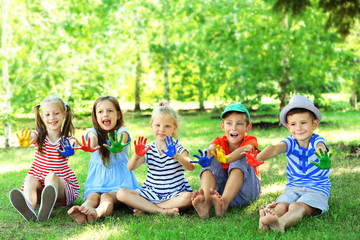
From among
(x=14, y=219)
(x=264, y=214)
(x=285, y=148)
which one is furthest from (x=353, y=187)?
(x=14, y=219)

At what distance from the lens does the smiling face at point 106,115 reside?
3.55 meters

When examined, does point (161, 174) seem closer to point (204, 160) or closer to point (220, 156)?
point (204, 160)

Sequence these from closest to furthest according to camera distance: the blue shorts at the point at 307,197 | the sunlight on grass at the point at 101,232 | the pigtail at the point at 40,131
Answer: the sunlight on grass at the point at 101,232, the blue shorts at the point at 307,197, the pigtail at the point at 40,131

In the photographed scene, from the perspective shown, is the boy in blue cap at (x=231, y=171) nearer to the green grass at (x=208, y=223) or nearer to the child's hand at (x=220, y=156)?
the child's hand at (x=220, y=156)

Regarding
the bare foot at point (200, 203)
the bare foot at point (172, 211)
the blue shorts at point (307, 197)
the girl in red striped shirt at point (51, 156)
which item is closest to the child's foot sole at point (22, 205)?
the girl in red striped shirt at point (51, 156)

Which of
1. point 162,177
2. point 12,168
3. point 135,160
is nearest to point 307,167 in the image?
point 162,177

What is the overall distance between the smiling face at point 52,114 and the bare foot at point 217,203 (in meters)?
1.60

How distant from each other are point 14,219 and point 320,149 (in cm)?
248

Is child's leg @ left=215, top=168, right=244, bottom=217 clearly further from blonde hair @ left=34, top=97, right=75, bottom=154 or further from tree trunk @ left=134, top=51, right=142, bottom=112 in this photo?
tree trunk @ left=134, top=51, right=142, bottom=112

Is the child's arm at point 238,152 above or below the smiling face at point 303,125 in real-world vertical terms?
below

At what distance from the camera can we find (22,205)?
3.10 m

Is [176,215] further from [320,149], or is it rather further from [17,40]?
[17,40]

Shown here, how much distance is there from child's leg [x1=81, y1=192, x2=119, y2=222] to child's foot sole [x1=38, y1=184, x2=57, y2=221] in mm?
303

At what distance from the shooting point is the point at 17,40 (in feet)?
25.7
